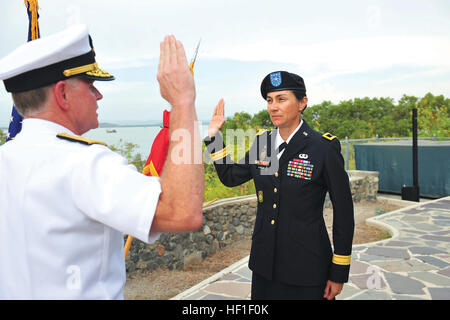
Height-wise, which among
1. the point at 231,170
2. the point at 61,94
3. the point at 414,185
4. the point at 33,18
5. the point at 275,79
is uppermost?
the point at 33,18

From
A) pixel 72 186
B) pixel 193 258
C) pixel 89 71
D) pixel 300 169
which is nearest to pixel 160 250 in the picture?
pixel 193 258

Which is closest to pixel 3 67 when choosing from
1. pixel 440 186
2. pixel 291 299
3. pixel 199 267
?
pixel 291 299

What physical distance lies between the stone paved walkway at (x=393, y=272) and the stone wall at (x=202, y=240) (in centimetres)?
101

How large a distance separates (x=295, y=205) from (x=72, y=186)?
1.73 m

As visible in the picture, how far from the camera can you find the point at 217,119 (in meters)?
2.59

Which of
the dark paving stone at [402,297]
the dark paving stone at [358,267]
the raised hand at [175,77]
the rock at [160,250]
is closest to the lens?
the raised hand at [175,77]

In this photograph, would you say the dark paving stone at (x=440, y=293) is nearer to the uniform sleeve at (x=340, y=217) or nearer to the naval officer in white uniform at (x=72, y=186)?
the uniform sleeve at (x=340, y=217)

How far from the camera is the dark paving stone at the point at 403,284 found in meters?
4.54

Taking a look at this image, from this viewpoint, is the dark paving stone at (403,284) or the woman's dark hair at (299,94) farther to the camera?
the dark paving stone at (403,284)

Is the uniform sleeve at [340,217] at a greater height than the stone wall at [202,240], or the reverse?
the uniform sleeve at [340,217]

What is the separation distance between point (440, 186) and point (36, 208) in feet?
42.5

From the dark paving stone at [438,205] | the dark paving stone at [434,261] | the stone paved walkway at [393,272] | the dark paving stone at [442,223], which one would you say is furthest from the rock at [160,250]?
the dark paving stone at [438,205]

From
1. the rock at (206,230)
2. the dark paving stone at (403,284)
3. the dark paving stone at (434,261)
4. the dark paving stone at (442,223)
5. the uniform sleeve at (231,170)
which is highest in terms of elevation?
the uniform sleeve at (231,170)

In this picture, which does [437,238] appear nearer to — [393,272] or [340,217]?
[393,272]
